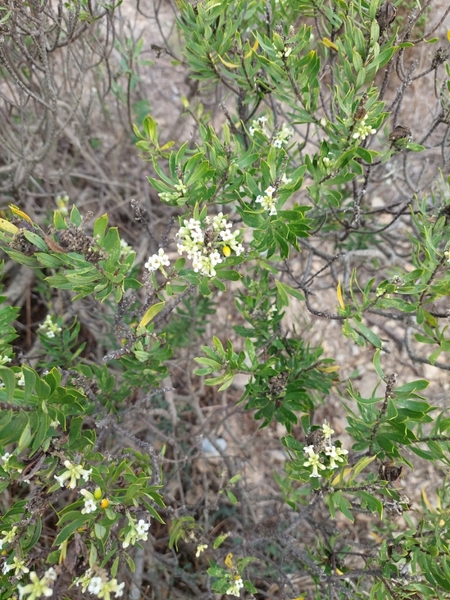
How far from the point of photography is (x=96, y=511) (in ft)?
4.46

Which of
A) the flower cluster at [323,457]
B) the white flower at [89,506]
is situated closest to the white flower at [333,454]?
the flower cluster at [323,457]

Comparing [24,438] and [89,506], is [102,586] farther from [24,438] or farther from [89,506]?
[24,438]

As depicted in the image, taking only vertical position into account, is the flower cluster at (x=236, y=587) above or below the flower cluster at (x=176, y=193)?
below

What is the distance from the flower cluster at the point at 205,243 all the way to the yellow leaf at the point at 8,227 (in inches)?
17.3

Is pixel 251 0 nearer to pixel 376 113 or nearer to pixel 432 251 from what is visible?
pixel 376 113

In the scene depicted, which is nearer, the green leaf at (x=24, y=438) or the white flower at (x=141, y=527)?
the green leaf at (x=24, y=438)

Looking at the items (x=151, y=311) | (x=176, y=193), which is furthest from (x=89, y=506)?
(x=176, y=193)

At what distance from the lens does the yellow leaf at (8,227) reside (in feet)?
4.21

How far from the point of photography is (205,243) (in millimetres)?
1410

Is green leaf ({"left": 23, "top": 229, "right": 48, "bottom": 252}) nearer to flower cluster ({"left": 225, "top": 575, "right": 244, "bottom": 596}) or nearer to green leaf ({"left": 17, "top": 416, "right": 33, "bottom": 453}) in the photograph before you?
green leaf ({"left": 17, "top": 416, "right": 33, "bottom": 453})

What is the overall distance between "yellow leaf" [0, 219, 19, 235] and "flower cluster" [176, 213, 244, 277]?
0.44 meters

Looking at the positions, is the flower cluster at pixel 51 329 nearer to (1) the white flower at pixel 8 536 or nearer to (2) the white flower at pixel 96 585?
(1) the white flower at pixel 8 536

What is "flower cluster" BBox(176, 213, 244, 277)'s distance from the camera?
1.36 metres

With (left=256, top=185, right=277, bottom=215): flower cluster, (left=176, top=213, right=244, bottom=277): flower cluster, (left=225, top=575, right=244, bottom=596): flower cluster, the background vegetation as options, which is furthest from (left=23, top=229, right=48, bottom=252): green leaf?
(left=225, top=575, right=244, bottom=596): flower cluster
